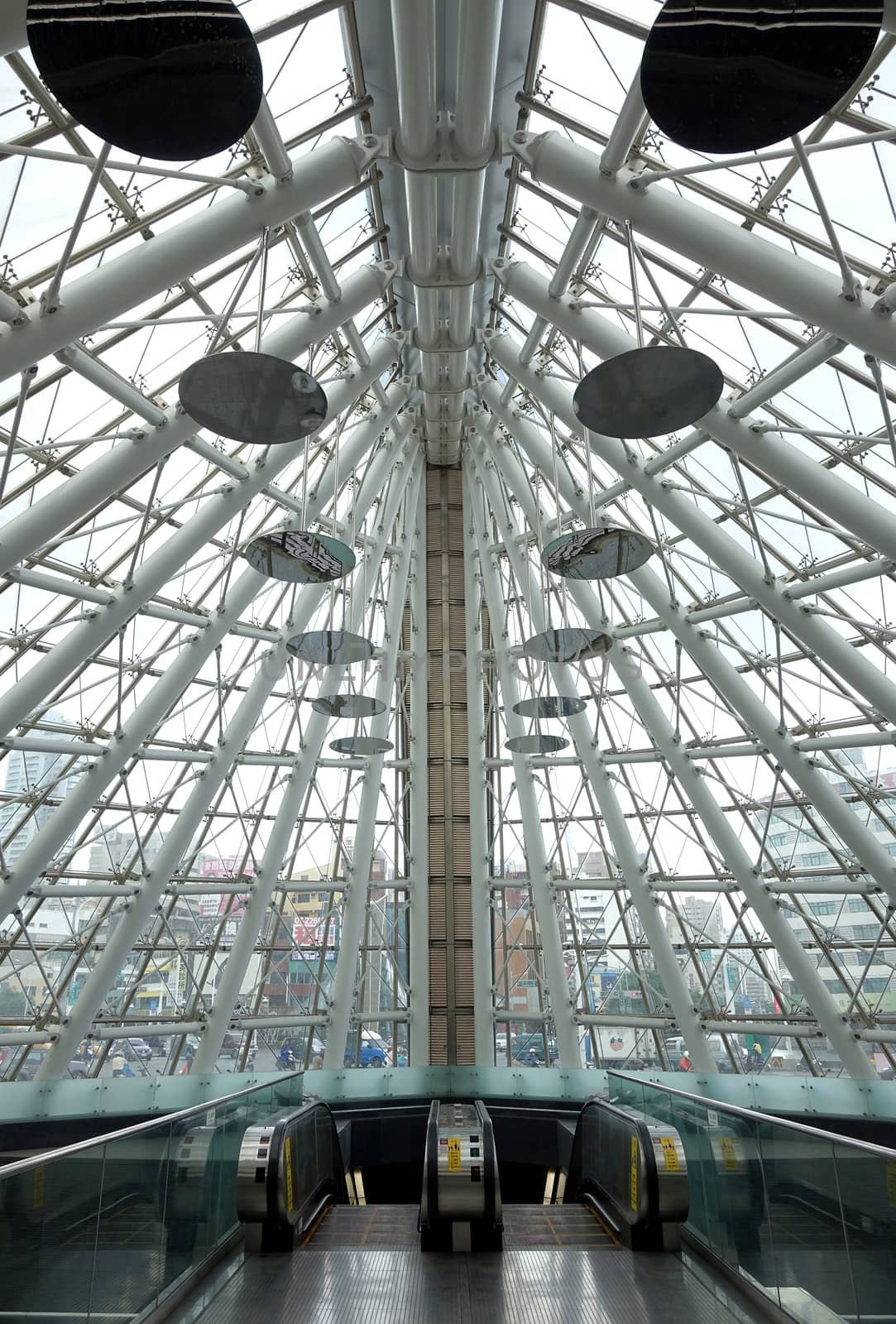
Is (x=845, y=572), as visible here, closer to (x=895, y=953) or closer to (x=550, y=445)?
(x=550, y=445)

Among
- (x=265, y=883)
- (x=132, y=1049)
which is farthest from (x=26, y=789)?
(x=132, y=1049)

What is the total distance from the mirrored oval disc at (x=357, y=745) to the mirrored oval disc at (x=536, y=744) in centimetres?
347

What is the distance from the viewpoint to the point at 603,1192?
1480 centimetres

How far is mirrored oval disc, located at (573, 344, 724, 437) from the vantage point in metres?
11.6

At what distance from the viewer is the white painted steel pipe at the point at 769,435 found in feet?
54.5

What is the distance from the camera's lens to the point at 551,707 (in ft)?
76.5

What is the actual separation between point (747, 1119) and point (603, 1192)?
18.3 feet

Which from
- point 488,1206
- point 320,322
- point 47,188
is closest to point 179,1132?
point 488,1206

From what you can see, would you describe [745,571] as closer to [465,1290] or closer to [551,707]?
[551,707]

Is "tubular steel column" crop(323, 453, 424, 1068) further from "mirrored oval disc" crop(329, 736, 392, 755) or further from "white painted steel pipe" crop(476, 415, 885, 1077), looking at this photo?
"white painted steel pipe" crop(476, 415, 885, 1077)

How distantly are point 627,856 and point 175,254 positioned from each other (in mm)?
21653

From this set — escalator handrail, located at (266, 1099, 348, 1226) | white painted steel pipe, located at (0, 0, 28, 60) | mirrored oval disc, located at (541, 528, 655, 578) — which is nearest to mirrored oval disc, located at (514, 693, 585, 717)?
mirrored oval disc, located at (541, 528, 655, 578)

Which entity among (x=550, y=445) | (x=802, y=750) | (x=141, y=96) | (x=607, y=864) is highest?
(x=550, y=445)

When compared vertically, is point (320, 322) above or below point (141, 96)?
above
